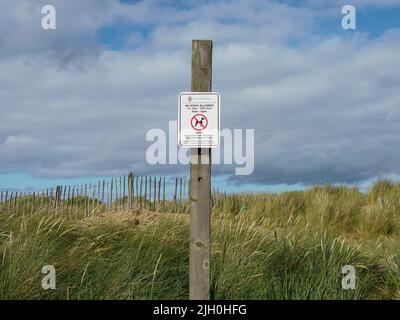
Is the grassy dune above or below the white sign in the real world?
below

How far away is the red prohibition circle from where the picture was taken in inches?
231

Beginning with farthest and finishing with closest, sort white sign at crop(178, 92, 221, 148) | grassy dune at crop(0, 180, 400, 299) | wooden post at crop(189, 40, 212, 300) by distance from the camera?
grassy dune at crop(0, 180, 400, 299) → wooden post at crop(189, 40, 212, 300) → white sign at crop(178, 92, 221, 148)

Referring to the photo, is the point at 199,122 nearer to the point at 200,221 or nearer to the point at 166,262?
the point at 200,221

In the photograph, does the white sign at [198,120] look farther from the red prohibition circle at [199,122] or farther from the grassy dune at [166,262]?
the grassy dune at [166,262]

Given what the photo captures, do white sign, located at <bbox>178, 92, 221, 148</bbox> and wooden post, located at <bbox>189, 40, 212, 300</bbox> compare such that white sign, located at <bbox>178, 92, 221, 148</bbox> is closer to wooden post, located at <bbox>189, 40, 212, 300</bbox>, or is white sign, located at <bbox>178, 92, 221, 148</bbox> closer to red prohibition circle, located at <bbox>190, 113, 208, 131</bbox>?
red prohibition circle, located at <bbox>190, 113, 208, 131</bbox>

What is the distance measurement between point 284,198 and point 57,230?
10.9m

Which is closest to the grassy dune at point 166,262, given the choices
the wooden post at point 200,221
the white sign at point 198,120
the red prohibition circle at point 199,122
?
the wooden post at point 200,221

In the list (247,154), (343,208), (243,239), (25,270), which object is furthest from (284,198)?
(25,270)

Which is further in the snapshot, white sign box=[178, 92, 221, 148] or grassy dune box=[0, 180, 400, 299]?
grassy dune box=[0, 180, 400, 299]

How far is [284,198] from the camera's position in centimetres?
1738

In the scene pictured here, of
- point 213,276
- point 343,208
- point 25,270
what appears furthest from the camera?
point 343,208

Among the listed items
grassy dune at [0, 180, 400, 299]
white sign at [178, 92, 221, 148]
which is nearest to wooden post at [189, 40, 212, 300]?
white sign at [178, 92, 221, 148]
